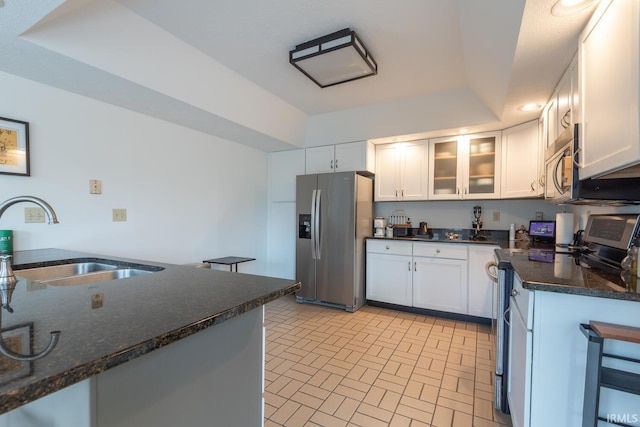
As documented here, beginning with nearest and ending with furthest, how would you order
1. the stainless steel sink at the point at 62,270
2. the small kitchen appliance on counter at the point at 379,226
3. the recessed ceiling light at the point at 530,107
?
1. the stainless steel sink at the point at 62,270
2. the recessed ceiling light at the point at 530,107
3. the small kitchen appliance on counter at the point at 379,226

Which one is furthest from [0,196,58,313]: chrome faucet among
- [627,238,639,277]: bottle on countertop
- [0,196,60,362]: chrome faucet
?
[627,238,639,277]: bottle on countertop

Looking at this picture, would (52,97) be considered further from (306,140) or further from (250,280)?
(306,140)

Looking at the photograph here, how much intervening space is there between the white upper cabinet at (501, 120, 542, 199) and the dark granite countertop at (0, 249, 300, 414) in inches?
111

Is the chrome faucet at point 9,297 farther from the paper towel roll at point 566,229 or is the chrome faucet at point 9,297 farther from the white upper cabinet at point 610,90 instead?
the paper towel roll at point 566,229

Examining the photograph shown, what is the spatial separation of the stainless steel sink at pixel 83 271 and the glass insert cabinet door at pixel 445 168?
119 inches

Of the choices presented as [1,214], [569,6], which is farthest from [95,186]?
[569,6]

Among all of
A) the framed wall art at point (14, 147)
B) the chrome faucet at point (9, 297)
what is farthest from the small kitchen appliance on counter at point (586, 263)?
the framed wall art at point (14, 147)

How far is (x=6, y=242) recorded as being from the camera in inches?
72.4

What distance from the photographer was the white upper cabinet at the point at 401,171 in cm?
350

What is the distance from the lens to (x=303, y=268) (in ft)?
12.3

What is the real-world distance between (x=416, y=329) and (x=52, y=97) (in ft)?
11.8

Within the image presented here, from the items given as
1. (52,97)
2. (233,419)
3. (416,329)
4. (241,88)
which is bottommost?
(416,329)

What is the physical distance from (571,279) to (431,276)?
2053 mm

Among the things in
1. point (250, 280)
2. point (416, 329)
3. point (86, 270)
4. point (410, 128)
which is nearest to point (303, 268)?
point (416, 329)
